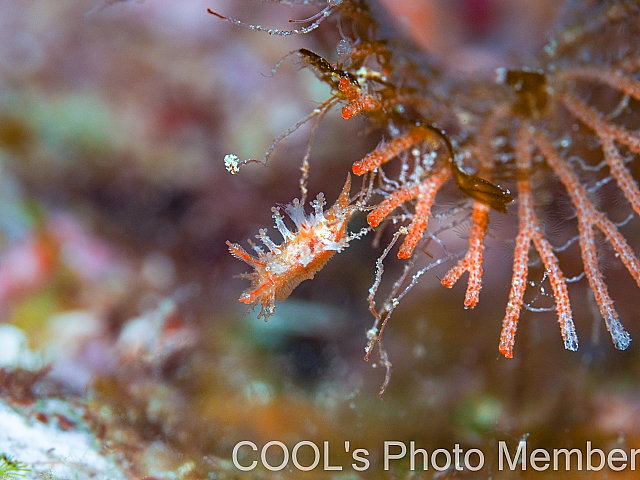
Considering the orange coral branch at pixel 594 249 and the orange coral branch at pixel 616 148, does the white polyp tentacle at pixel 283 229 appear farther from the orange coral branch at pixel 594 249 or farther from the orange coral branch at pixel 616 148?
the orange coral branch at pixel 616 148

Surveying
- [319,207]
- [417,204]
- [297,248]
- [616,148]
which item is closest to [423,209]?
[417,204]

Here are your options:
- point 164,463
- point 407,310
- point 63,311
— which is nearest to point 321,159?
point 407,310

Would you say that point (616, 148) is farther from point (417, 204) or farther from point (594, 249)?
point (417, 204)

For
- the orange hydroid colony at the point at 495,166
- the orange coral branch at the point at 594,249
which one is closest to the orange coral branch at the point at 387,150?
the orange hydroid colony at the point at 495,166

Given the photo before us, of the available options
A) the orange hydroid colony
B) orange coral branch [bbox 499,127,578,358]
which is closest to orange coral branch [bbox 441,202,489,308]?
the orange hydroid colony

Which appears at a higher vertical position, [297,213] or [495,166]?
[495,166]
